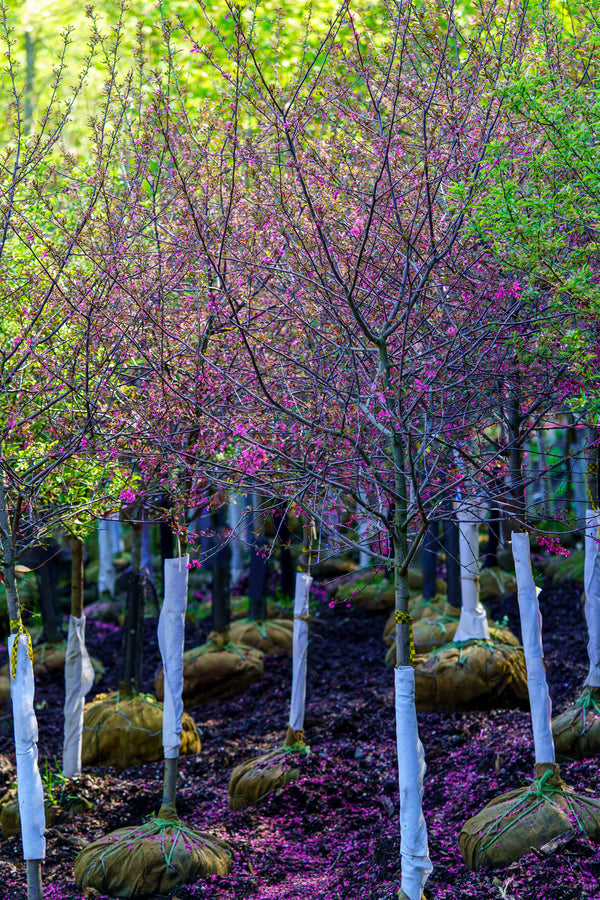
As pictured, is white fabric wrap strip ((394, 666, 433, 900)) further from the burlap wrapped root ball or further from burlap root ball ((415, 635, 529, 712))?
burlap root ball ((415, 635, 529, 712))

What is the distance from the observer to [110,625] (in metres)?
19.4

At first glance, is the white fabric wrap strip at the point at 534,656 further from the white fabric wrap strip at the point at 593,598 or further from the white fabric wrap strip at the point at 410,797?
the white fabric wrap strip at the point at 410,797

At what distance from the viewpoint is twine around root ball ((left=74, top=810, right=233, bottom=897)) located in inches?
270

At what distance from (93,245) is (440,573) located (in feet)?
51.6

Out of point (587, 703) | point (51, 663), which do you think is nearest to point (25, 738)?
point (587, 703)

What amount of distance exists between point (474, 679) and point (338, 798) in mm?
2728

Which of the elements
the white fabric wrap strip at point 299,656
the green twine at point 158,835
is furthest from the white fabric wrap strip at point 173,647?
the white fabric wrap strip at point 299,656

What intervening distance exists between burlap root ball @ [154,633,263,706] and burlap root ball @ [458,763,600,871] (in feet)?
23.8

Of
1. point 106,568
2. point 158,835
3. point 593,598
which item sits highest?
point 106,568

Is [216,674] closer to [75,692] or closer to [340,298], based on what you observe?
[75,692]

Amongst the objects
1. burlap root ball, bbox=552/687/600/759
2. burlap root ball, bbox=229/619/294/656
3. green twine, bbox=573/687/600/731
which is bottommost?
burlap root ball, bbox=552/687/600/759

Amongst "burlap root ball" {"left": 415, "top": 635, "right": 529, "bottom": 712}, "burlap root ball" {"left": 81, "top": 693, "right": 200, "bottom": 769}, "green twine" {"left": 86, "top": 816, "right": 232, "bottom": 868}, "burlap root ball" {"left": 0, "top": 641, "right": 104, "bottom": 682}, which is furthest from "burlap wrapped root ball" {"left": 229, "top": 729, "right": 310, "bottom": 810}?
"burlap root ball" {"left": 0, "top": 641, "right": 104, "bottom": 682}

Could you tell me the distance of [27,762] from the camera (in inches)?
249

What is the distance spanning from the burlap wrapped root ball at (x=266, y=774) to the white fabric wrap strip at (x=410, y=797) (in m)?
3.36
